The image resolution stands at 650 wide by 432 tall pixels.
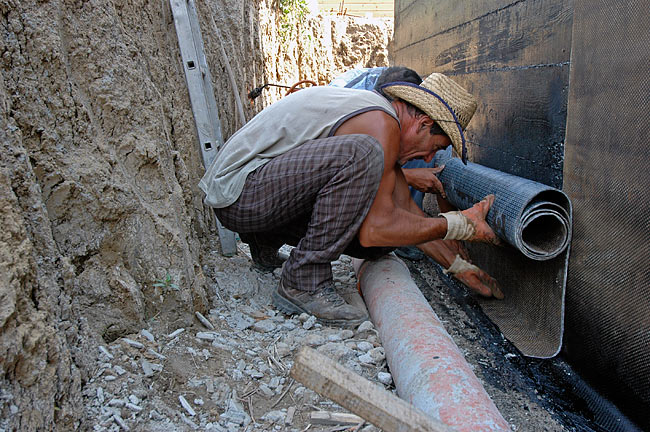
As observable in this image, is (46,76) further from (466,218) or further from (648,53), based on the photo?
(648,53)

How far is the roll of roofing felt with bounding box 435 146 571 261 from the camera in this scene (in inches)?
89.4

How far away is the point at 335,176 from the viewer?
244cm

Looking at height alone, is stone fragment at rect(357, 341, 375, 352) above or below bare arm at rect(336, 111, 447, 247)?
below

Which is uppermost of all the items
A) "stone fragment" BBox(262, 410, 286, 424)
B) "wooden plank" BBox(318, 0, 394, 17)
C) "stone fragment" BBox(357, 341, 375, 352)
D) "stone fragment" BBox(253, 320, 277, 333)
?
A: "wooden plank" BBox(318, 0, 394, 17)

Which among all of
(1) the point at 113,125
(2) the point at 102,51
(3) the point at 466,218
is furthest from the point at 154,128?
(3) the point at 466,218

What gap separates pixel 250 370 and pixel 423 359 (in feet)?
2.19

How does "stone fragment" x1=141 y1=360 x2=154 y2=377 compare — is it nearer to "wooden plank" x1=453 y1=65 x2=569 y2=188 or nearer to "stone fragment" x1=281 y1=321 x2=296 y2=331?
"stone fragment" x1=281 y1=321 x2=296 y2=331

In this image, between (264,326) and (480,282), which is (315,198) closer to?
(264,326)

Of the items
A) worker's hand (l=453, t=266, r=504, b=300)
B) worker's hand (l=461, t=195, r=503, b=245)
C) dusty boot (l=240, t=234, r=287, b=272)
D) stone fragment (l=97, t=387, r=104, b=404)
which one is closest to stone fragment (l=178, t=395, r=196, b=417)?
stone fragment (l=97, t=387, r=104, b=404)

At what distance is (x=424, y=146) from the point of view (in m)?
2.62

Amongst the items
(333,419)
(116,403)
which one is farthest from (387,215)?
(116,403)

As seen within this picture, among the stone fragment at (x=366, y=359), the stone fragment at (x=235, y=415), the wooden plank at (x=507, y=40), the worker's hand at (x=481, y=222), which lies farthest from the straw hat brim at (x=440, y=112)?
the stone fragment at (x=235, y=415)

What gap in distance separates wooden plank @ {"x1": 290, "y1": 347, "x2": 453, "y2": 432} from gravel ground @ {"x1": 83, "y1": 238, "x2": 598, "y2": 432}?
2.17 ft

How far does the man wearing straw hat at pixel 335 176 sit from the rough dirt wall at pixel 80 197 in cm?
37
